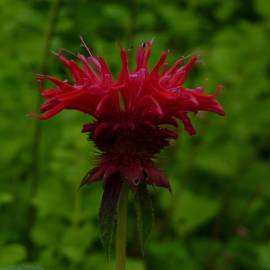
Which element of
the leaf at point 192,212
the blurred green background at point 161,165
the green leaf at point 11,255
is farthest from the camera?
the leaf at point 192,212

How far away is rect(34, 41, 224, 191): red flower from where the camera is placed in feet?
3.39

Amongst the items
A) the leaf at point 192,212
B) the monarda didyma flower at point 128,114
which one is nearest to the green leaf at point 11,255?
the monarda didyma flower at point 128,114

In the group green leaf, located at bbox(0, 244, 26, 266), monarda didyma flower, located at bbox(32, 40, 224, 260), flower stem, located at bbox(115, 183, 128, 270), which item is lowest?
green leaf, located at bbox(0, 244, 26, 266)

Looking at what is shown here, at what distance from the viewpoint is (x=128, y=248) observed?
85.9 inches

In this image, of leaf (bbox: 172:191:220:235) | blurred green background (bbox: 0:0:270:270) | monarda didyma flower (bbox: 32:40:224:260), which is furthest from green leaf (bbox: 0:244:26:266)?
leaf (bbox: 172:191:220:235)

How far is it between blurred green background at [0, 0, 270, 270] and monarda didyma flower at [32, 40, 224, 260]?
79 cm

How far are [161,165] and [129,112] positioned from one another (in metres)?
1.23

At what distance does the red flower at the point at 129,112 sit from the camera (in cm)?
103

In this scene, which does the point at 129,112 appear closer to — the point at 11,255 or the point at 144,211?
the point at 144,211

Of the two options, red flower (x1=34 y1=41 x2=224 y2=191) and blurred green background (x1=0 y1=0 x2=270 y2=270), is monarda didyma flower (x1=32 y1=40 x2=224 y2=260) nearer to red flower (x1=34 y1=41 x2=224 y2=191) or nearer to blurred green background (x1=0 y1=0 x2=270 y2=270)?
red flower (x1=34 y1=41 x2=224 y2=191)

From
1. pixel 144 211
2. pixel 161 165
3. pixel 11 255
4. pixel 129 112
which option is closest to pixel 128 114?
pixel 129 112

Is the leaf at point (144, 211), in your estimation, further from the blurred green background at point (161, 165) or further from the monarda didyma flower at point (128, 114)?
the blurred green background at point (161, 165)

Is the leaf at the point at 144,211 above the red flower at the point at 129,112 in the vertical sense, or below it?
below

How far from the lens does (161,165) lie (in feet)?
7.49
